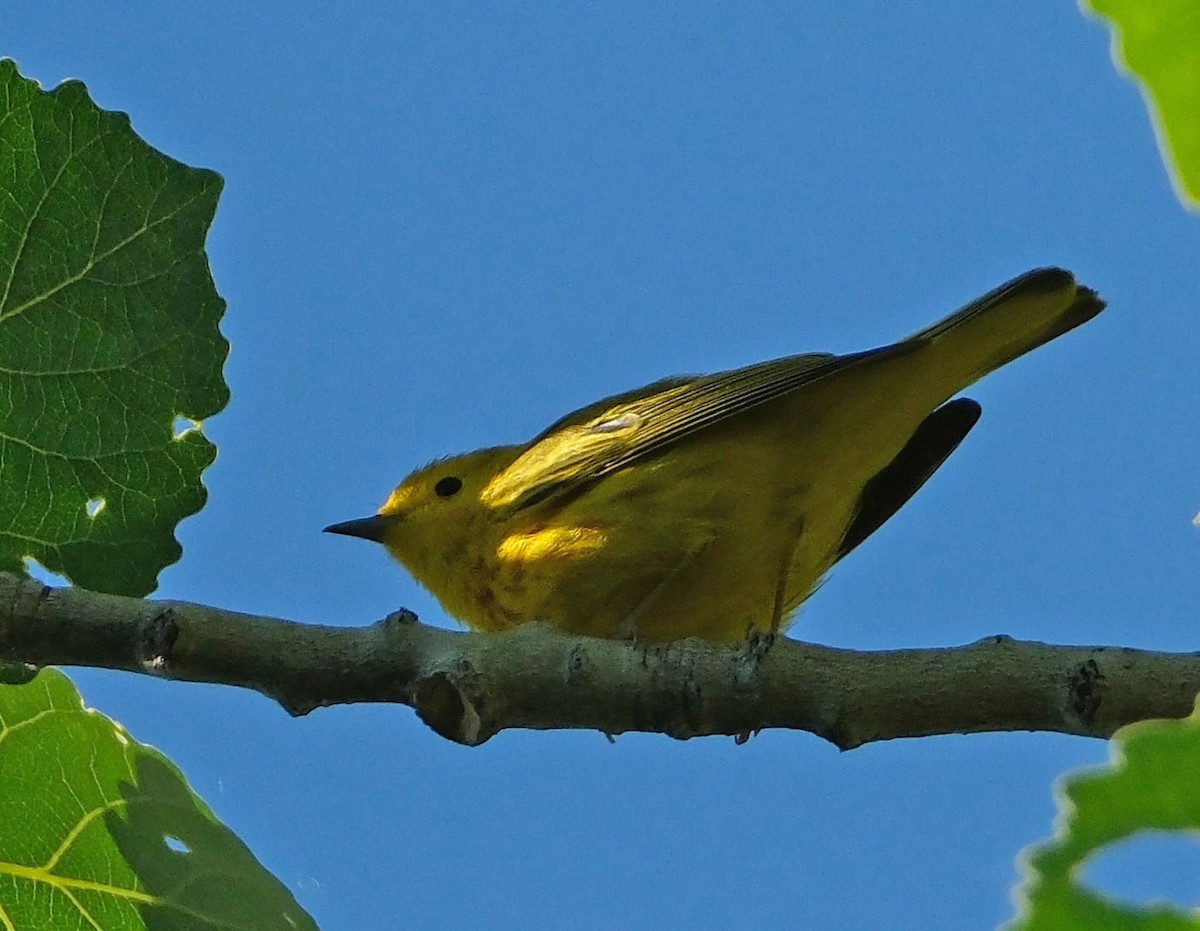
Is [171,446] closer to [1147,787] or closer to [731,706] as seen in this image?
[731,706]

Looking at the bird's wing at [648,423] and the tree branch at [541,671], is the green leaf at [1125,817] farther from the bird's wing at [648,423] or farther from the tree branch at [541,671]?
the bird's wing at [648,423]

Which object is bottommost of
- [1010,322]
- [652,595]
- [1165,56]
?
[1165,56]

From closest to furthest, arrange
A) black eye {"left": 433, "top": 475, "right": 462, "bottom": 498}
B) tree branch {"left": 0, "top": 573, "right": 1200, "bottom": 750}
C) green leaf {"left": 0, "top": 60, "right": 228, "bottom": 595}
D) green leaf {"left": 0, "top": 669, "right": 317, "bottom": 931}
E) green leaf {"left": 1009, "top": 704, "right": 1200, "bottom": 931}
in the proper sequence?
green leaf {"left": 1009, "top": 704, "right": 1200, "bottom": 931} → tree branch {"left": 0, "top": 573, "right": 1200, "bottom": 750} → green leaf {"left": 0, "top": 669, "right": 317, "bottom": 931} → green leaf {"left": 0, "top": 60, "right": 228, "bottom": 595} → black eye {"left": 433, "top": 475, "right": 462, "bottom": 498}

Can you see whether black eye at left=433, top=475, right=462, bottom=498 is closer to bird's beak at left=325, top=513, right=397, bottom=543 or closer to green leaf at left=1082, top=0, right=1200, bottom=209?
bird's beak at left=325, top=513, right=397, bottom=543

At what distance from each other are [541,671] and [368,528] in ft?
12.7

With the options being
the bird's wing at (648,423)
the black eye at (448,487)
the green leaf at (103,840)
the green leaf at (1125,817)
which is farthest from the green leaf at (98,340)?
the black eye at (448,487)

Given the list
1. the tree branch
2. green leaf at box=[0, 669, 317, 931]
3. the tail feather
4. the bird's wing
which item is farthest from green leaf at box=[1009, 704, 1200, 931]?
the tail feather

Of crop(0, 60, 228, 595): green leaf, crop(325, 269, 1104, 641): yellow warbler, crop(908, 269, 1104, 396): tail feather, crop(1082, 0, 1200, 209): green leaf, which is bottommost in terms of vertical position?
crop(1082, 0, 1200, 209): green leaf

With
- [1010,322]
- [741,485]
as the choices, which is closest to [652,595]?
[741,485]

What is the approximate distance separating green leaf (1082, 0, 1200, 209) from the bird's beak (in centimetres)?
574

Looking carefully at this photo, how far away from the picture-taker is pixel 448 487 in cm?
659

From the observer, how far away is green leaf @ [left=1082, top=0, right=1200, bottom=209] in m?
0.99

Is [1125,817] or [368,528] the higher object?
[368,528]

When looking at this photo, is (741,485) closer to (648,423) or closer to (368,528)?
(648,423)
